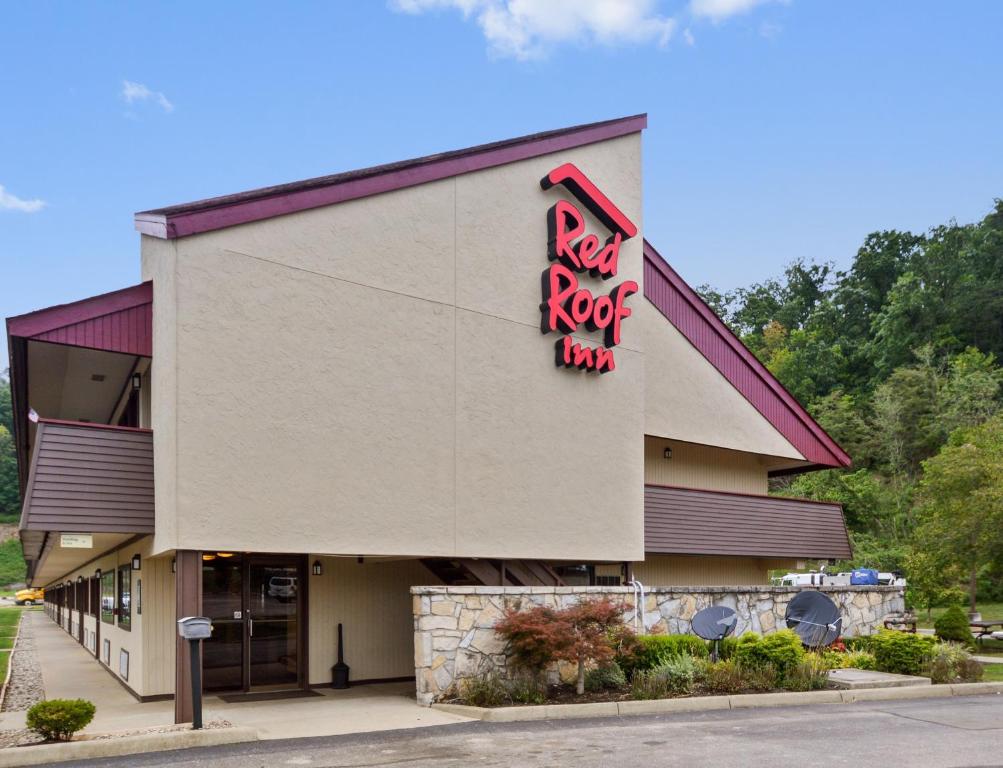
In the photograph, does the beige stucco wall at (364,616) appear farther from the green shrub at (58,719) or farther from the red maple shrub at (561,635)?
the green shrub at (58,719)

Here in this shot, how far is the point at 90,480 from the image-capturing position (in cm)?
1319

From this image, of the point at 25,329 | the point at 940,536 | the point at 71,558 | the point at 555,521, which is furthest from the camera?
the point at 940,536

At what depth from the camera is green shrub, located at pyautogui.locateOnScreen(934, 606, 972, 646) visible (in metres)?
21.2

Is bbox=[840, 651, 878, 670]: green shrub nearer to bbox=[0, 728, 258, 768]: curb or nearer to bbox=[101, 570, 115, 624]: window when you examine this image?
bbox=[0, 728, 258, 768]: curb

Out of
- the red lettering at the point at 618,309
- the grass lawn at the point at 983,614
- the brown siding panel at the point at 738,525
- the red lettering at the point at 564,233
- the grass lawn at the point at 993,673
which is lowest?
the grass lawn at the point at 983,614

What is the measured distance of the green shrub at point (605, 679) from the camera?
46.9ft

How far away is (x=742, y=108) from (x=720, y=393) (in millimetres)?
22959

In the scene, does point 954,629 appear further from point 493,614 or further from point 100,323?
point 100,323

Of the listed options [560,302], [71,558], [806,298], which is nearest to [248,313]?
[560,302]

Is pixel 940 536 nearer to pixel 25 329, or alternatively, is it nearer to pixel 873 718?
pixel 873 718

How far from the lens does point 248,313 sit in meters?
13.6

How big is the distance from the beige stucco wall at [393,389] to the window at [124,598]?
4707 millimetres

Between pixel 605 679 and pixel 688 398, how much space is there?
9.24 m

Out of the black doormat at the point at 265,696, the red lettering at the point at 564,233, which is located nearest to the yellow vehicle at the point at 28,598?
the black doormat at the point at 265,696
